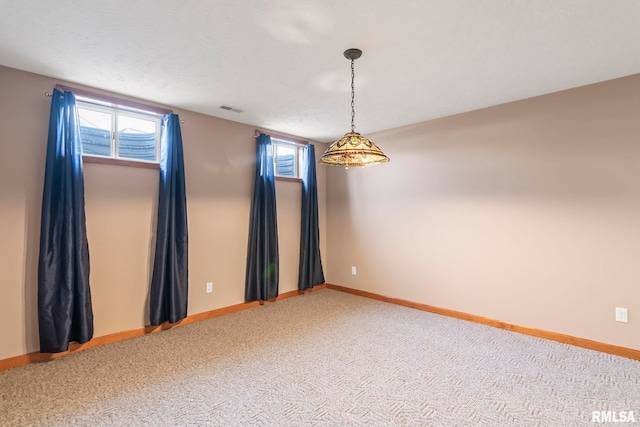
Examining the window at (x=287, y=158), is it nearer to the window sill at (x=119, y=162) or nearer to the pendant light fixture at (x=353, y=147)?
the window sill at (x=119, y=162)

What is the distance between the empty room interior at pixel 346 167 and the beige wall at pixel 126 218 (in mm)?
19

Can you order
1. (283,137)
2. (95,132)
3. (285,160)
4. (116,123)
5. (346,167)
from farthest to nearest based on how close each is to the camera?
(285,160) < (283,137) < (116,123) < (95,132) < (346,167)

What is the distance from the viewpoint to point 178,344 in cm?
305

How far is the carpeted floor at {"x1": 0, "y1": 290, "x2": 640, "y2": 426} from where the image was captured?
77.5 inches

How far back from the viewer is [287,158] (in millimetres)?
4891

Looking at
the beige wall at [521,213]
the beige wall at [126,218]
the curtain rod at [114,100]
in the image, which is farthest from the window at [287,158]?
the curtain rod at [114,100]

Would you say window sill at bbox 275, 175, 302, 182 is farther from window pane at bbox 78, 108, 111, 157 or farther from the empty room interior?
window pane at bbox 78, 108, 111, 157

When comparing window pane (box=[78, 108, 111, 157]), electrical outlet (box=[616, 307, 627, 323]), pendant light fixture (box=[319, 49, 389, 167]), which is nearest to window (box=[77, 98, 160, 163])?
window pane (box=[78, 108, 111, 157])

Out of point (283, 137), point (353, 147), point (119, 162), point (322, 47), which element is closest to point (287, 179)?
point (283, 137)

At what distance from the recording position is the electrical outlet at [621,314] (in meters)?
2.76

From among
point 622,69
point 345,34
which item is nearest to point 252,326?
point 345,34

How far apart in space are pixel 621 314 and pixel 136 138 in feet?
16.2

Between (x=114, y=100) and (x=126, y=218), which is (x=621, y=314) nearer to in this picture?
(x=126, y=218)

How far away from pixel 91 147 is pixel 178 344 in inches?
81.9
